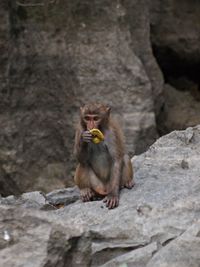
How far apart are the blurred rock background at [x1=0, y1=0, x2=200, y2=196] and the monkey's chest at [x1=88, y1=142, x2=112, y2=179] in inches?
119

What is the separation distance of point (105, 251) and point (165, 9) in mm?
7494

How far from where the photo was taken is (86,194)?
802 centimetres

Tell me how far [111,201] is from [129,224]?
1.97ft

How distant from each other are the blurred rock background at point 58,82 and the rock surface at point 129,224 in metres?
2.63

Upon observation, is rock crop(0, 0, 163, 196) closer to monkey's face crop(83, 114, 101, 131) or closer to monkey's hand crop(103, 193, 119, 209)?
monkey's face crop(83, 114, 101, 131)

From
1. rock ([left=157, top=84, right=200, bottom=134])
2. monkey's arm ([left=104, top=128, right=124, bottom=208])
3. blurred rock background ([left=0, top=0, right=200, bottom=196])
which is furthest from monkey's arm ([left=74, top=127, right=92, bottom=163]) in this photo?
rock ([left=157, top=84, right=200, bottom=134])

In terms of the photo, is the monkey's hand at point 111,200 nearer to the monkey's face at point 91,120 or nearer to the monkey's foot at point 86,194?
the monkey's foot at point 86,194

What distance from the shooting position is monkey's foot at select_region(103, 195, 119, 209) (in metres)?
7.46

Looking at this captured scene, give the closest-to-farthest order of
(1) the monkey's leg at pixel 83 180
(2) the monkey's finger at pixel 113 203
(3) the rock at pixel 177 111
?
(2) the monkey's finger at pixel 113 203 → (1) the monkey's leg at pixel 83 180 → (3) the rock at pixel 177 111

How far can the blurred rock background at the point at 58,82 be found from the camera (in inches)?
441

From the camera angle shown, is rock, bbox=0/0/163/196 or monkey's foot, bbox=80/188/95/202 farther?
rock, bbox=0/0/163/196

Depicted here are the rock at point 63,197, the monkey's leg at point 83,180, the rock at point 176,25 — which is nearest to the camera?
the monkey's leg at point 83,180

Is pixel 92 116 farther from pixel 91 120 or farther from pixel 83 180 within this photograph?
pixel 83 180

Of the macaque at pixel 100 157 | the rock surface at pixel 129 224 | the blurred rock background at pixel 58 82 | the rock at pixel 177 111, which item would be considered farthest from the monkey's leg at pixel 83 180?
the rock at pixel 177 111
